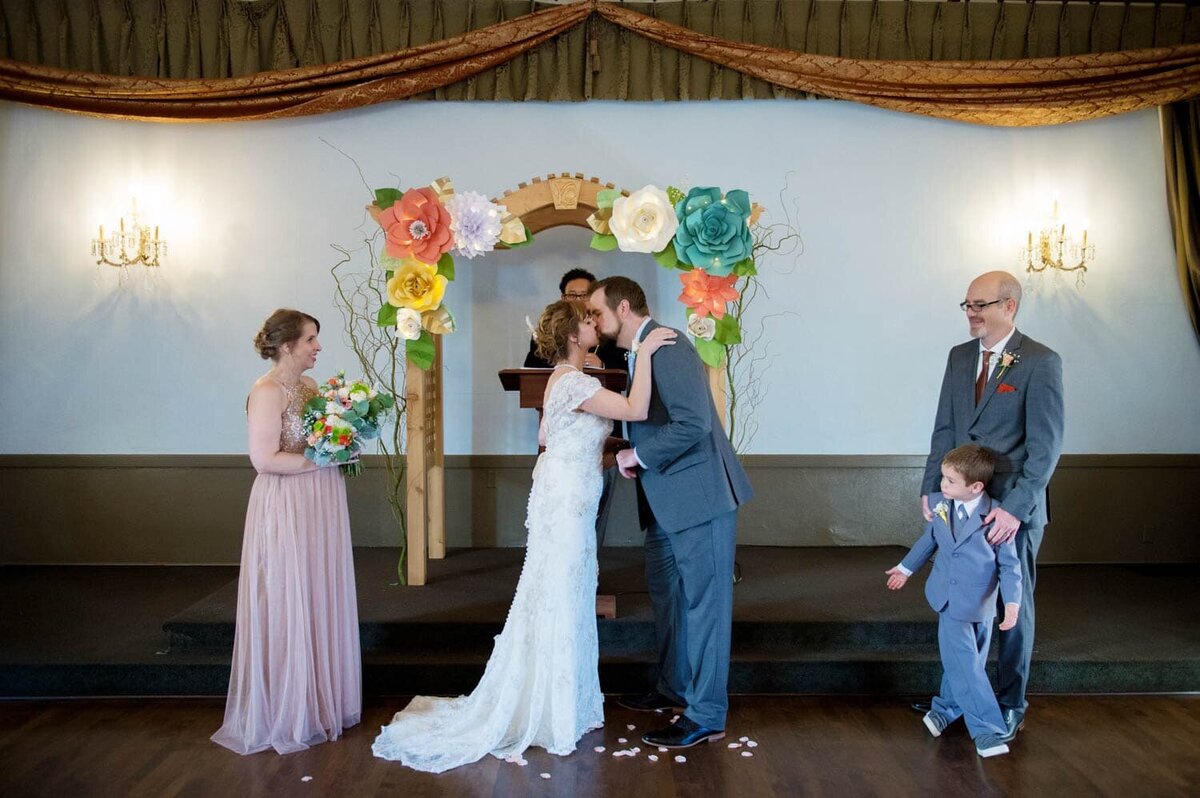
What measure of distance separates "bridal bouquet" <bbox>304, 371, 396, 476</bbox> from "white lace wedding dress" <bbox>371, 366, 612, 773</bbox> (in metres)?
0.74

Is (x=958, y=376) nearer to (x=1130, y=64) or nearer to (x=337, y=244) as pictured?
(x=1130, y=64)

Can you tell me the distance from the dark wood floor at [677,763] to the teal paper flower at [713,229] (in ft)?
6.40

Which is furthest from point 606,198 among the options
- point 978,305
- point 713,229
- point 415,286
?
point 978,305

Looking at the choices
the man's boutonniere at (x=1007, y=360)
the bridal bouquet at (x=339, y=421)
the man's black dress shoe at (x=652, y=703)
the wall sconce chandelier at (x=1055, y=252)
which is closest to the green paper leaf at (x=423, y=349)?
the bridal bouquet at (x=339, y=421)

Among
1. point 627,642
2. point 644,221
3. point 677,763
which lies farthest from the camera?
point 627,642

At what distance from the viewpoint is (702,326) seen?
4438 mm

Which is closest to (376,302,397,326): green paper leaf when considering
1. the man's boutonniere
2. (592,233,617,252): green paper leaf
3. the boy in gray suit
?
(592,233,617,252): green paper leaf

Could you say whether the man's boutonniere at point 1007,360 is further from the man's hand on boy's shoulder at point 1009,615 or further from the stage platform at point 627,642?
the stage platform at point 627,642

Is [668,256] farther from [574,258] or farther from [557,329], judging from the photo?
[574,258]

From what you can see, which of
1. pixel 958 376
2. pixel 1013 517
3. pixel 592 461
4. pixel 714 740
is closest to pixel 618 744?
pixel 714 740

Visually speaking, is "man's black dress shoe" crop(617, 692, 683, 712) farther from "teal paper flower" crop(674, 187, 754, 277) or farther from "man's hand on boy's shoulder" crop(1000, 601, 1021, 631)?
"teal paper flower" crop(674, 187, 754, 277)

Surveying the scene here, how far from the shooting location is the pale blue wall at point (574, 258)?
628 centimetres

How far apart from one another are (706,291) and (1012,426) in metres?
1.35

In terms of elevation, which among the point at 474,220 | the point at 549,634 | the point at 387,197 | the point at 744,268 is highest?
the point at 387,197
